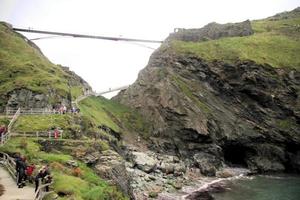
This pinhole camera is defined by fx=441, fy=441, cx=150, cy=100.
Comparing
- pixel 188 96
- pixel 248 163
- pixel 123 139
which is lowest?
pixel 248 163

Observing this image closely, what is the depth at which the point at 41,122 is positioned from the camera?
2242 inches

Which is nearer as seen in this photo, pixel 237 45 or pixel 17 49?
pixel 17 49

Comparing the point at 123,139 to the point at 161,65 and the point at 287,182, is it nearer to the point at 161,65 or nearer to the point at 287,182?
the point at 161,65

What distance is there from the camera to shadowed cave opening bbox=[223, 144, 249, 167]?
115 m

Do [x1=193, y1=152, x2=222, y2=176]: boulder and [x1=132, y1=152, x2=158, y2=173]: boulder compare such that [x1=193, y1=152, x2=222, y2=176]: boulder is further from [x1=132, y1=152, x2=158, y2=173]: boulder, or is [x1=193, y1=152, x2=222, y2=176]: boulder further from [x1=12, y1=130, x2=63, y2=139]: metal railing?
[x1=12, y1=130, x2=63, y2=139]: metal railing

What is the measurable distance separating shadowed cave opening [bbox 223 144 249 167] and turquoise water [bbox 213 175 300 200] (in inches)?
667

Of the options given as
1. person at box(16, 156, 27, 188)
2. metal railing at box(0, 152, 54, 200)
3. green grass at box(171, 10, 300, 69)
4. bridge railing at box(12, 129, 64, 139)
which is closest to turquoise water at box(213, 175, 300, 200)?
bridge railing at box(12, 129, 64, 139)

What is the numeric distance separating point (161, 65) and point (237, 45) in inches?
978

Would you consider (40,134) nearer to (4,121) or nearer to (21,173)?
(4,121)

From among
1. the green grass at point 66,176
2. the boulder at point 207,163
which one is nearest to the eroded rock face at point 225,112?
the boulder at point 207,163

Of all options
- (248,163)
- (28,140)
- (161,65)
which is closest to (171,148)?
(248,163)

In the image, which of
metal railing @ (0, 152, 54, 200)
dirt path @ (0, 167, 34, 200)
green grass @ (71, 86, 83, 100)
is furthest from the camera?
green grass @ (71, 86, 83, 100)

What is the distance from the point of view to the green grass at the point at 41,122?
2136 inches

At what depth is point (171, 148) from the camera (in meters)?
110
